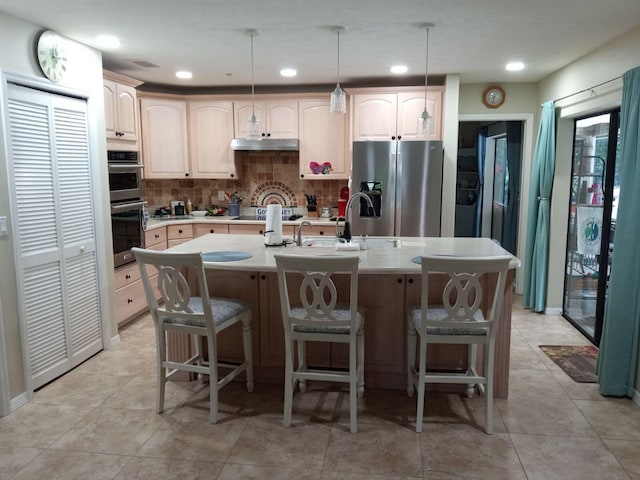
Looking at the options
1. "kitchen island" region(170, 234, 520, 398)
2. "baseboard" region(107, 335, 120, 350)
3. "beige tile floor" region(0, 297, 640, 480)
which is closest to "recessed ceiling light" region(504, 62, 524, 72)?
"kitchen island" region(170, 234, 520, 398)

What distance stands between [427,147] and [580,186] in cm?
145

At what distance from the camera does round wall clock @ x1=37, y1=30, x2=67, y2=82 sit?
3.15m

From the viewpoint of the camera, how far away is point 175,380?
3379 mm

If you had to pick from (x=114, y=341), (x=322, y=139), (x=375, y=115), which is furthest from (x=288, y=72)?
(x=114, y=341)

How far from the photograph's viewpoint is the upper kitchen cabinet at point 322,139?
5398mm

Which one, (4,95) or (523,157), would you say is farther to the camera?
(523,157)

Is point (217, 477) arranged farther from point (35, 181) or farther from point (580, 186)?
point (580, 186)

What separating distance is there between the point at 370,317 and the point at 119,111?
290 centimetres

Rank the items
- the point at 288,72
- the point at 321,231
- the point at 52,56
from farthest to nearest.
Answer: the point at 321,231 → the point at 288,72 → the point at 52,56

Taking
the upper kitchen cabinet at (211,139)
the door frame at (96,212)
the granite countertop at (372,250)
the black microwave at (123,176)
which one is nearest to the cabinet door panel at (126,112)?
the black microwave at (123,176)

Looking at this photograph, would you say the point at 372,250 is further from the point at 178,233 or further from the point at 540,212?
the point at 178,233

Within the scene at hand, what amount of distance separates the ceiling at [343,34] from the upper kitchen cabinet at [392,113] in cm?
30

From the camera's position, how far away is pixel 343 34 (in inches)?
136

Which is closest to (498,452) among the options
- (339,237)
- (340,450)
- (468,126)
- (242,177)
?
(340,450)
